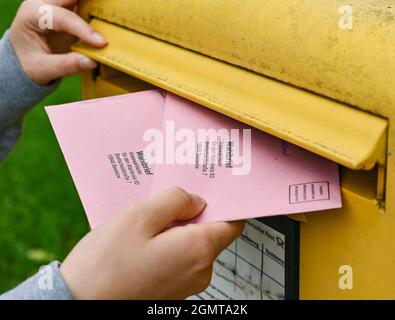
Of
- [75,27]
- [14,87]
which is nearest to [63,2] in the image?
[75,27]

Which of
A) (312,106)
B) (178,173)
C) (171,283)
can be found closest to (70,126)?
(178,173)

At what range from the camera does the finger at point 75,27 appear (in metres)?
1.40

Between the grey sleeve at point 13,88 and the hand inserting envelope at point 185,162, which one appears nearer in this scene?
the hand inserting envelope at point 185,162

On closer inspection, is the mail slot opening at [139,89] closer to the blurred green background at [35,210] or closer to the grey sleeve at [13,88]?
the grey sleeve at [13,88]

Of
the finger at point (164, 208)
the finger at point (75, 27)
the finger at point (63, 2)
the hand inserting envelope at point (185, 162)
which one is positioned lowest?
the finger at point (164, 208)

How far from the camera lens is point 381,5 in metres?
0.96

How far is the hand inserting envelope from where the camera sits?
976 mm

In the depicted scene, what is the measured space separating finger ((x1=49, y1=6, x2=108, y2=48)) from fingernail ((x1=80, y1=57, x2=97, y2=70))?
54 mm

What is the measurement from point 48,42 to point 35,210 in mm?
1487

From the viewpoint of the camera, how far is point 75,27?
1444 mm

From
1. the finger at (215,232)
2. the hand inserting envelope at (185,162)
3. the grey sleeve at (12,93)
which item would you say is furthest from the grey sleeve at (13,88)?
the finger at (215,232)

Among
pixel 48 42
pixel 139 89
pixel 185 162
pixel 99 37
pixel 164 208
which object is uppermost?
pixel 48 42

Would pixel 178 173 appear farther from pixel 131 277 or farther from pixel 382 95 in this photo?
pixel 382 95

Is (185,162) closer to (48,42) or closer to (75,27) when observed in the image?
(75,27)
